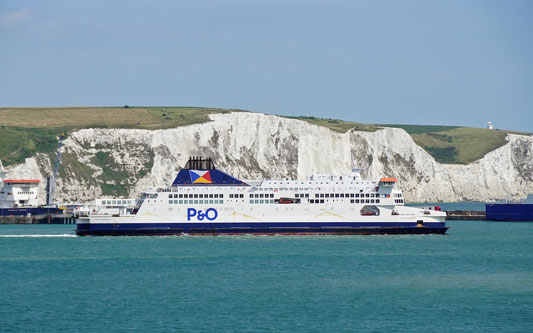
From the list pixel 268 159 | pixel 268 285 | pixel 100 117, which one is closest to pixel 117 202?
pixel 268 285

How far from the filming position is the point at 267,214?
205 feet

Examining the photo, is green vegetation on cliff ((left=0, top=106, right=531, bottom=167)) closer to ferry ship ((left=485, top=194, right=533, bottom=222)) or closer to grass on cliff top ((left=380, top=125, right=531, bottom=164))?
grass on cliff top ((left=380, top=125, right=531, bottom=164))

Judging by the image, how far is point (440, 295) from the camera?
3556 centimetres

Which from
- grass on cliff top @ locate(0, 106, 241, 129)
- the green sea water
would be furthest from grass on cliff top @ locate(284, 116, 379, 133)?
the green sea water

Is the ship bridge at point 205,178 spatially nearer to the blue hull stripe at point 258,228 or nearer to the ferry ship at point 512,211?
the blue hull stripe at point 258,228

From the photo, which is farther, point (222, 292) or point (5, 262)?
point (5, 262)

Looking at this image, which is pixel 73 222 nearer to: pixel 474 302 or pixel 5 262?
pixel 5 262

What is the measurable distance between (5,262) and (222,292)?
17.5m

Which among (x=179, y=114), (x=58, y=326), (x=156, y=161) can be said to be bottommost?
(x=58, y=326)

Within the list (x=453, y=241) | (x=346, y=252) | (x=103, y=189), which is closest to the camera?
(x=346, y=252)

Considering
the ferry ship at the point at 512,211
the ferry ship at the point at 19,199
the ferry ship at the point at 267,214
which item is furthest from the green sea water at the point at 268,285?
the ferry ship at the point at 19,199

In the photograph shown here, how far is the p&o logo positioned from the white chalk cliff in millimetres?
49655

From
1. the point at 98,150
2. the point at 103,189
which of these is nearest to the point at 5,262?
the point at 103,189

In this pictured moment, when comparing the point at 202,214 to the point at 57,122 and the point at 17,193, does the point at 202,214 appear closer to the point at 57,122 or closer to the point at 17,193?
the point at 17,193
